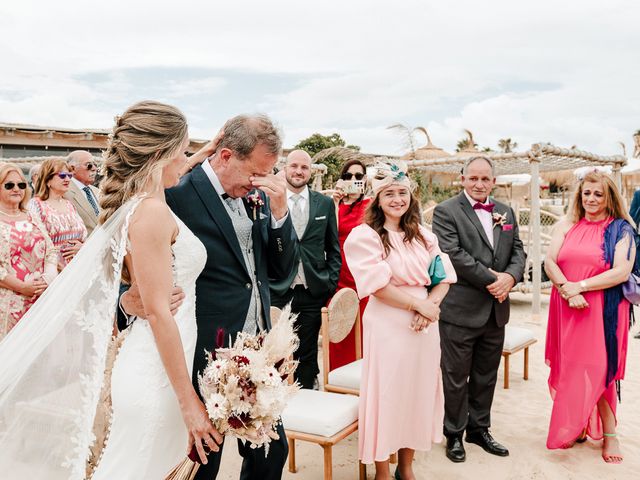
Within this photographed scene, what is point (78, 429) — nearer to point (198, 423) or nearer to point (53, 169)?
point (198, 423)

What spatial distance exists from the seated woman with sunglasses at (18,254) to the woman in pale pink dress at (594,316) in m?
4.01

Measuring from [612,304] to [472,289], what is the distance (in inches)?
40.9

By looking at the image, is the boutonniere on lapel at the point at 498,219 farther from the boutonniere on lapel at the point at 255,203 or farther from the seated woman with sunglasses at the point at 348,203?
the boutonniere on lapel at the point at 255,203

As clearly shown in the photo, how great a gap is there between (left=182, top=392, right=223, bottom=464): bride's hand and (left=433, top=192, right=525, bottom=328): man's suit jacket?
253 centimetres

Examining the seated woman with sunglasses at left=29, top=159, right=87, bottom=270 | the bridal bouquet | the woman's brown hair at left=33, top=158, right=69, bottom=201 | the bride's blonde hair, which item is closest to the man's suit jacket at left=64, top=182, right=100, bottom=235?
the seated woman with sunglasses at left=29, top=159, right=87, bottom=270

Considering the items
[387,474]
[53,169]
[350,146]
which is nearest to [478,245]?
[387,474]

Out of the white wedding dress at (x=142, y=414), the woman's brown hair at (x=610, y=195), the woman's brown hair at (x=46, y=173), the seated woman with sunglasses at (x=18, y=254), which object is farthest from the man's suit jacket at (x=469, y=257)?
the woman's brown hair at (x=46, y=173)

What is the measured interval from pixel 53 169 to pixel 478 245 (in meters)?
4.01

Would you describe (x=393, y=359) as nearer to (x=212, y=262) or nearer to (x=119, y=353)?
(x=212, y=262)

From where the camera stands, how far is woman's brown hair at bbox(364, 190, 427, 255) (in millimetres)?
3582

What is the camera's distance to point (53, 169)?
5.29 meters

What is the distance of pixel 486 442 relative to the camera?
4215mm

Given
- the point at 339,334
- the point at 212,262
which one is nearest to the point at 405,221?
the point at 339,334

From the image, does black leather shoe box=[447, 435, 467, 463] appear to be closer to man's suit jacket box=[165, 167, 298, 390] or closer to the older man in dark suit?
the older man in dark suit
